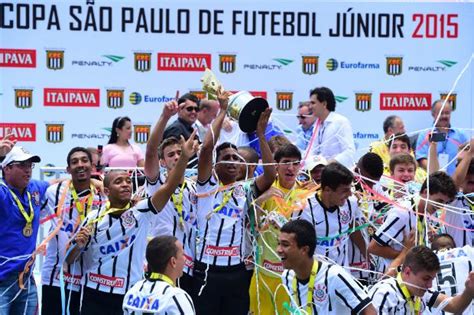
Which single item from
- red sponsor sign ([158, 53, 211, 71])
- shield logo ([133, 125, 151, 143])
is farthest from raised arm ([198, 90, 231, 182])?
red sponsor sign ([158, 53, 211, 71])

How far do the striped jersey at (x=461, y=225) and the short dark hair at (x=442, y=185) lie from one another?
0.51 metres

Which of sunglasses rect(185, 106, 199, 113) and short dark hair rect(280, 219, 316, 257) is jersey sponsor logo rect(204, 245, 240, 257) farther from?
sunglasses rect(185, 106, 199, 113)

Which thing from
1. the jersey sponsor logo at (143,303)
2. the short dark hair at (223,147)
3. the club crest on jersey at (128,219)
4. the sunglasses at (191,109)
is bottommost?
the jersey sponsor logo at (143,303)

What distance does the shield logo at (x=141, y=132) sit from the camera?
14.9 metres

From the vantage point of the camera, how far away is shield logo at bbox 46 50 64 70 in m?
14.8

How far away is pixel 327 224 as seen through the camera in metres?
10.1

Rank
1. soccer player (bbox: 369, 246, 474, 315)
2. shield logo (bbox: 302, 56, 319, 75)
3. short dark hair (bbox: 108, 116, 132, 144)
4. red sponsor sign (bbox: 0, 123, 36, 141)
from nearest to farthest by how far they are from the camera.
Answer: soccer player (bbox: 369, 246, 474, 315) < short dark hair (bbox: 108, 116, 132, 144) < red sponsor sign (bbox: 0, 123, 36, 141) < shield logo (bbox: 302, 56, 319, 75)

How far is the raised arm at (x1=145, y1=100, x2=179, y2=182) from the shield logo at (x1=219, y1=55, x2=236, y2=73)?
503cm

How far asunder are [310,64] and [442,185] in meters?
5.19

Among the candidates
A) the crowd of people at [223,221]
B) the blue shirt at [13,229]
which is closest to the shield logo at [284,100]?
the crowd of people at [223,221]

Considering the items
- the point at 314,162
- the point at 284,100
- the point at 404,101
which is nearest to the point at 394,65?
the point at 404,101

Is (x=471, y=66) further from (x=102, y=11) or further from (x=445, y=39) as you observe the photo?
(x=102, y=11)

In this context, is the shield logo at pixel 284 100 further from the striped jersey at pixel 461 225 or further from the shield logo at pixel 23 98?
the striped jersey at pixel 461 225

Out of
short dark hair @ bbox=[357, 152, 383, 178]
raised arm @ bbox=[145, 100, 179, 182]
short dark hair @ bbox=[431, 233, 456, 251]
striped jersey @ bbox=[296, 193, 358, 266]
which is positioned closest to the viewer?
raised arm @ bbox=[145, 100, 179, 182]
